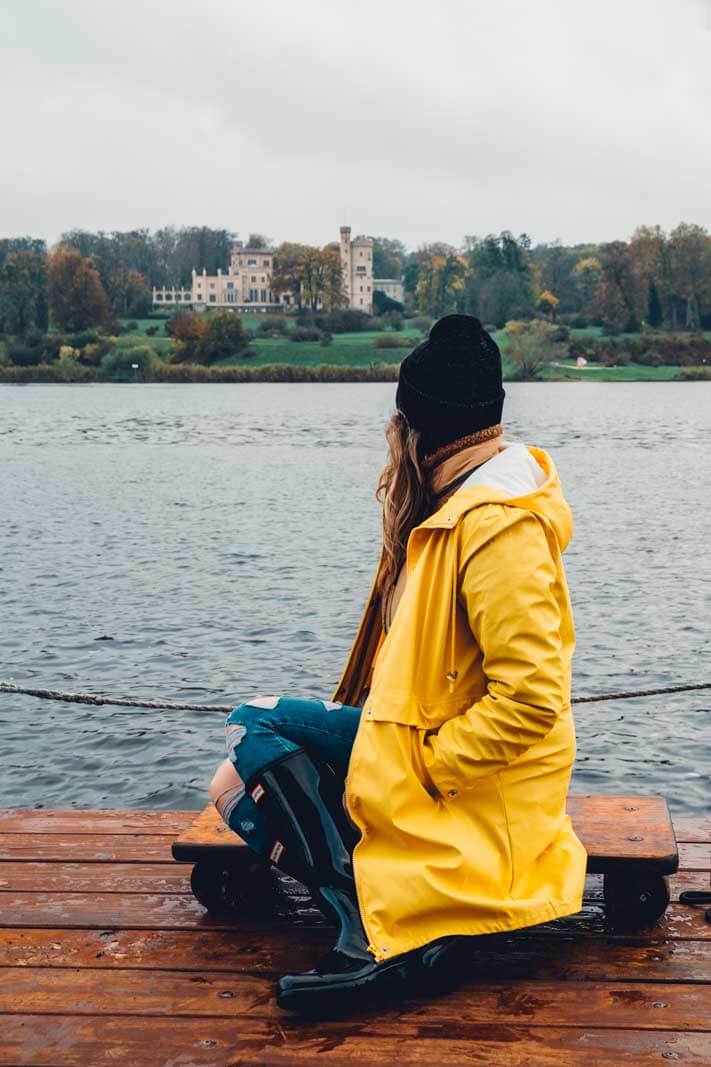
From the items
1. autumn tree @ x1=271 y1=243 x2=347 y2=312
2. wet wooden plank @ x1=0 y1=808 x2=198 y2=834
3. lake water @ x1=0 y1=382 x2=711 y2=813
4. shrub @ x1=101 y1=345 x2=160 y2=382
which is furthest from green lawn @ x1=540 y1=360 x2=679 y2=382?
wet wooden plank @ x1=0 y1=808 x2=198 y2=834

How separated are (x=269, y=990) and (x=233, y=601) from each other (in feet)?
40.0

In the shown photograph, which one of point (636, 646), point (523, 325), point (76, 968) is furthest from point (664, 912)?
point (523, 325)

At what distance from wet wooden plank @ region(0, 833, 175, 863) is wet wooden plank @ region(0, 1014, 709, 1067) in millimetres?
1192

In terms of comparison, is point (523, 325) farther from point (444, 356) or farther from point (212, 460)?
point (444, 356)

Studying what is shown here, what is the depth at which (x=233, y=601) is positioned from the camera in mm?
15539

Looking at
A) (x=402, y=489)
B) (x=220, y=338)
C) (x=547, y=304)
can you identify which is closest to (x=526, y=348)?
(x=220, y=338)

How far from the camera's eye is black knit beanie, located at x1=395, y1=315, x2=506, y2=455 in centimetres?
330

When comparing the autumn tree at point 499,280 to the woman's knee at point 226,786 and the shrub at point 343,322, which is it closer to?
the shrub at point 343,322

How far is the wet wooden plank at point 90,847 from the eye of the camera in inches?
175

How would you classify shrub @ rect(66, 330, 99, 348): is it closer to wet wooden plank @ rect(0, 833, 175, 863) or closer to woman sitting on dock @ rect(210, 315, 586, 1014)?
wet wooden plank @ rect(0, 833, 175, 863)

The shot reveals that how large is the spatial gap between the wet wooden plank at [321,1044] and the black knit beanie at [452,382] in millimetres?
1568

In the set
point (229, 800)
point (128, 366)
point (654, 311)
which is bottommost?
point (229, 800)

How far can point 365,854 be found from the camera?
10.6 ft

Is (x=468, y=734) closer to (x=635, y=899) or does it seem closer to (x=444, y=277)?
(x=635, y=899)
